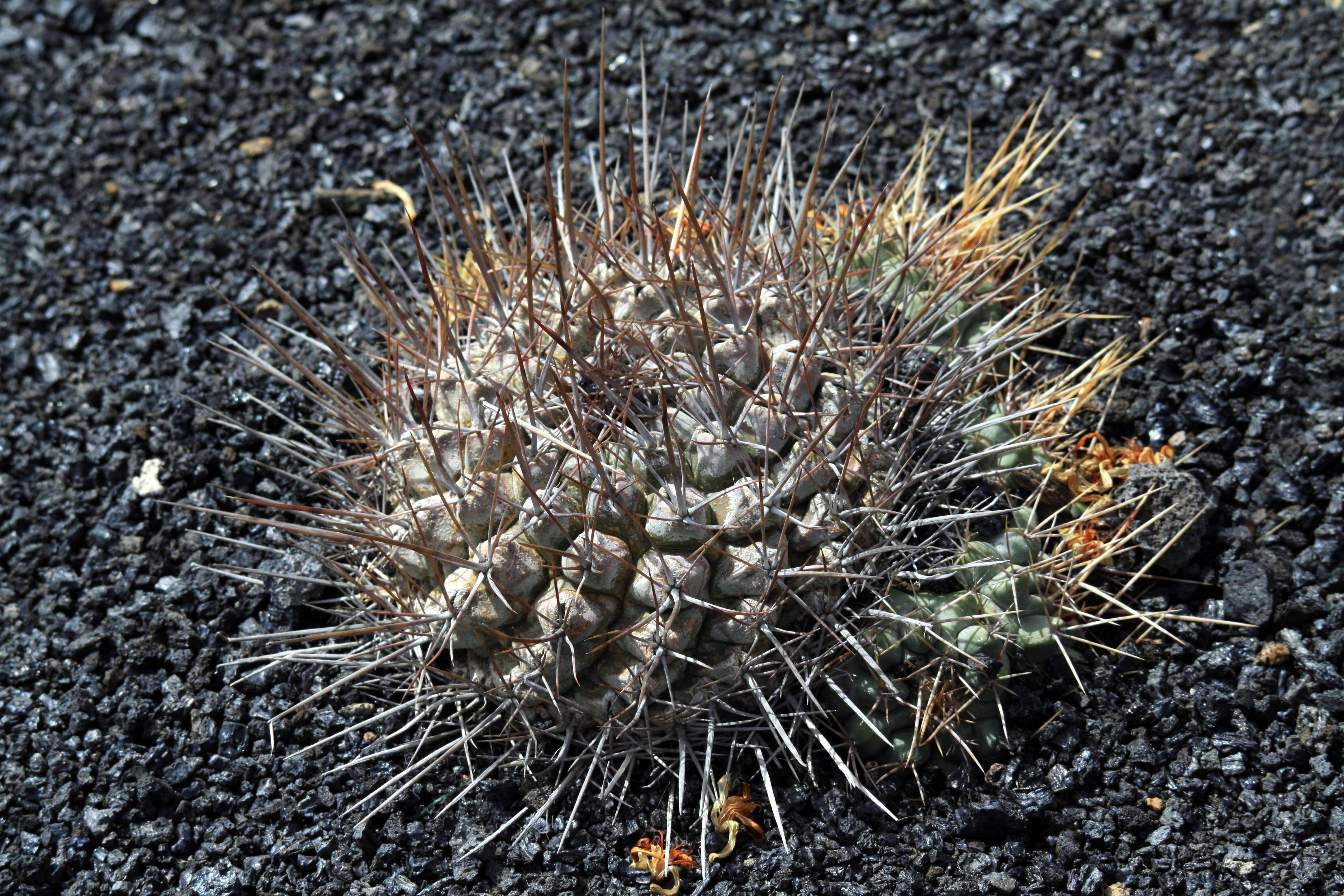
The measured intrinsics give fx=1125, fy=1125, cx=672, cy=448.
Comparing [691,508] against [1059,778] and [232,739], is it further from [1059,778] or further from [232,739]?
[232,739]

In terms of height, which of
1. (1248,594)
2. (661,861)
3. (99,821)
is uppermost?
(1248,594)

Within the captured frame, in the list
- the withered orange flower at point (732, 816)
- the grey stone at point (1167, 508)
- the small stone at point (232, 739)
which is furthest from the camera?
the grey stone at point (1167, 508)

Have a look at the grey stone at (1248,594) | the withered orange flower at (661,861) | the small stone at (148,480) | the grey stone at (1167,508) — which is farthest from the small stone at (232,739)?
the grey stone at (1248,594)

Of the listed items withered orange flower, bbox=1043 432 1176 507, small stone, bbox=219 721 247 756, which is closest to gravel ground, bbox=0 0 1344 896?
small stone, bbox=219 721 247 756

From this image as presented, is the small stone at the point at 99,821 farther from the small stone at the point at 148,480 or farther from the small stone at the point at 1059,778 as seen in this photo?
the small stone at the point at 1059,778

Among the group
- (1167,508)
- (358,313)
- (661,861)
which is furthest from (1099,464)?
(358,313)

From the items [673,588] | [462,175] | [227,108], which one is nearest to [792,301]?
[673,588]

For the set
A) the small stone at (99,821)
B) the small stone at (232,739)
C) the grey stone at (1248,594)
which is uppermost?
the grey stone at (1248,594)
